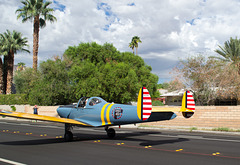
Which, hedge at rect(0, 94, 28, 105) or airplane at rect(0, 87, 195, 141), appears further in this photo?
hedge at rect(0, 94, 28, 105)

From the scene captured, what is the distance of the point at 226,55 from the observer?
1470 inches

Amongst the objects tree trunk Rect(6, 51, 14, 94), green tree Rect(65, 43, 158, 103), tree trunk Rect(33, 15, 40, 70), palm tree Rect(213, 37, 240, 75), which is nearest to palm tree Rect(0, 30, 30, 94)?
tree trunk Rect(6, 51, 14, 94)

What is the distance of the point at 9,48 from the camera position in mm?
50625

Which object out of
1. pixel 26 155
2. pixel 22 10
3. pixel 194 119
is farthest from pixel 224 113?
pixel 22 10

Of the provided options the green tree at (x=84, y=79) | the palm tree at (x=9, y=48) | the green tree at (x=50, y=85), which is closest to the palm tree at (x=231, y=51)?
the green tree at (x=84, y=79)

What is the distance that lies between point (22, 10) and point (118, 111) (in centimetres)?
4147

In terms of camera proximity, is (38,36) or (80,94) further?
(38,36)

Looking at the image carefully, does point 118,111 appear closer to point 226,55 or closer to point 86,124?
point 86,124

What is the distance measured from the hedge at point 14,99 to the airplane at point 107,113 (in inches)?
1196

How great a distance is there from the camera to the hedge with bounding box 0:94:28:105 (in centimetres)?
4353

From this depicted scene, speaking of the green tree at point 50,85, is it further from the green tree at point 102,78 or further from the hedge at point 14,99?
the hedge at point 14,99

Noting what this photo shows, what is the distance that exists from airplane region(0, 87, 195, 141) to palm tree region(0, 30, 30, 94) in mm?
38121

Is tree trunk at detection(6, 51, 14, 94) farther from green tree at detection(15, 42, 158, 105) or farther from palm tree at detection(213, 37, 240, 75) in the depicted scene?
palm tree at detection(213, 37, 240, 75)

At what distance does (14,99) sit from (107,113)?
118 feet
